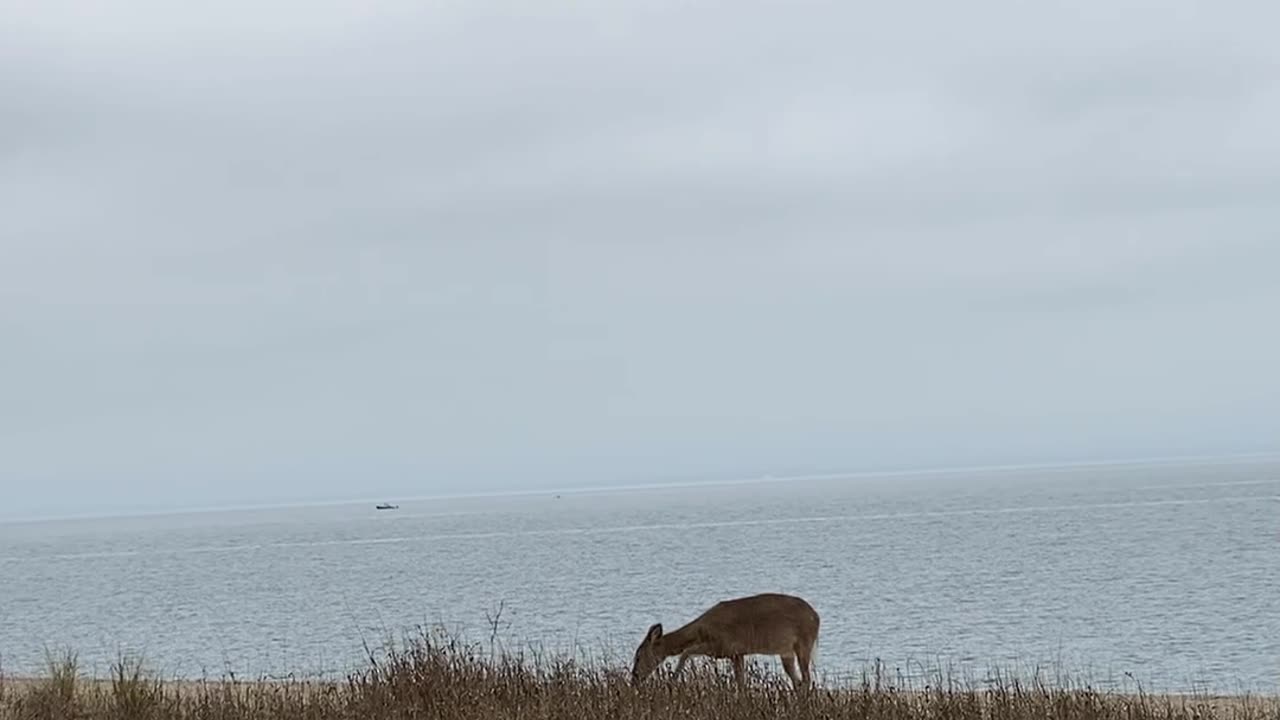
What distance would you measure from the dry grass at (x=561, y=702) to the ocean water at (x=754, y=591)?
80.2 inches

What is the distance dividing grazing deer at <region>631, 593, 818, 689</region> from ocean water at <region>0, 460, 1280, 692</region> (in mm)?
904

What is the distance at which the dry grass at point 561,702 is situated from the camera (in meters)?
13.3

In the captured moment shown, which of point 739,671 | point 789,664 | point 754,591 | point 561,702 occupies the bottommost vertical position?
point 754,591

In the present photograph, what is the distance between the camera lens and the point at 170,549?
6201 inches

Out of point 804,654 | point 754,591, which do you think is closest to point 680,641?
point 804,654

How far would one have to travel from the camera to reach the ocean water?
3838 centimetres

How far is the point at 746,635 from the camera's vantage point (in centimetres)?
1947

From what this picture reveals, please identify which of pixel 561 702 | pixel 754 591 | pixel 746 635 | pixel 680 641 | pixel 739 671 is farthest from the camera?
pixel 754 591

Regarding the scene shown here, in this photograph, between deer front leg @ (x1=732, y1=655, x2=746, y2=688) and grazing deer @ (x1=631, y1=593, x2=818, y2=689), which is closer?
deer front leg @ (x1=732, y1=655, x2=746, y2=688)

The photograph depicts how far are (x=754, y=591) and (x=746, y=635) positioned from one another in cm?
4805

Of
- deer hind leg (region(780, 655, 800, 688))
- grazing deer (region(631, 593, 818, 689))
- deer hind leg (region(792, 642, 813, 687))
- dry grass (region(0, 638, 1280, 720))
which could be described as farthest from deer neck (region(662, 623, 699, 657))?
dry grass (region(0, 638, 1280, 720))

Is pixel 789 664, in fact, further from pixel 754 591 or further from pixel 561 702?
pixel 754 591

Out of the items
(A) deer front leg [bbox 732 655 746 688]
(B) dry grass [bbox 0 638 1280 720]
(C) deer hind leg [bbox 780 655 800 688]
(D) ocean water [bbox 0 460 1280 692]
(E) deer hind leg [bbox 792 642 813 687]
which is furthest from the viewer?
(D) ocean water [bbox 0 460 1280 692]

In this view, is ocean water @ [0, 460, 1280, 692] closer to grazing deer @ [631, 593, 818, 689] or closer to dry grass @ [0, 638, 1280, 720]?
grazing deer @ [631, 593, 818, 689]
